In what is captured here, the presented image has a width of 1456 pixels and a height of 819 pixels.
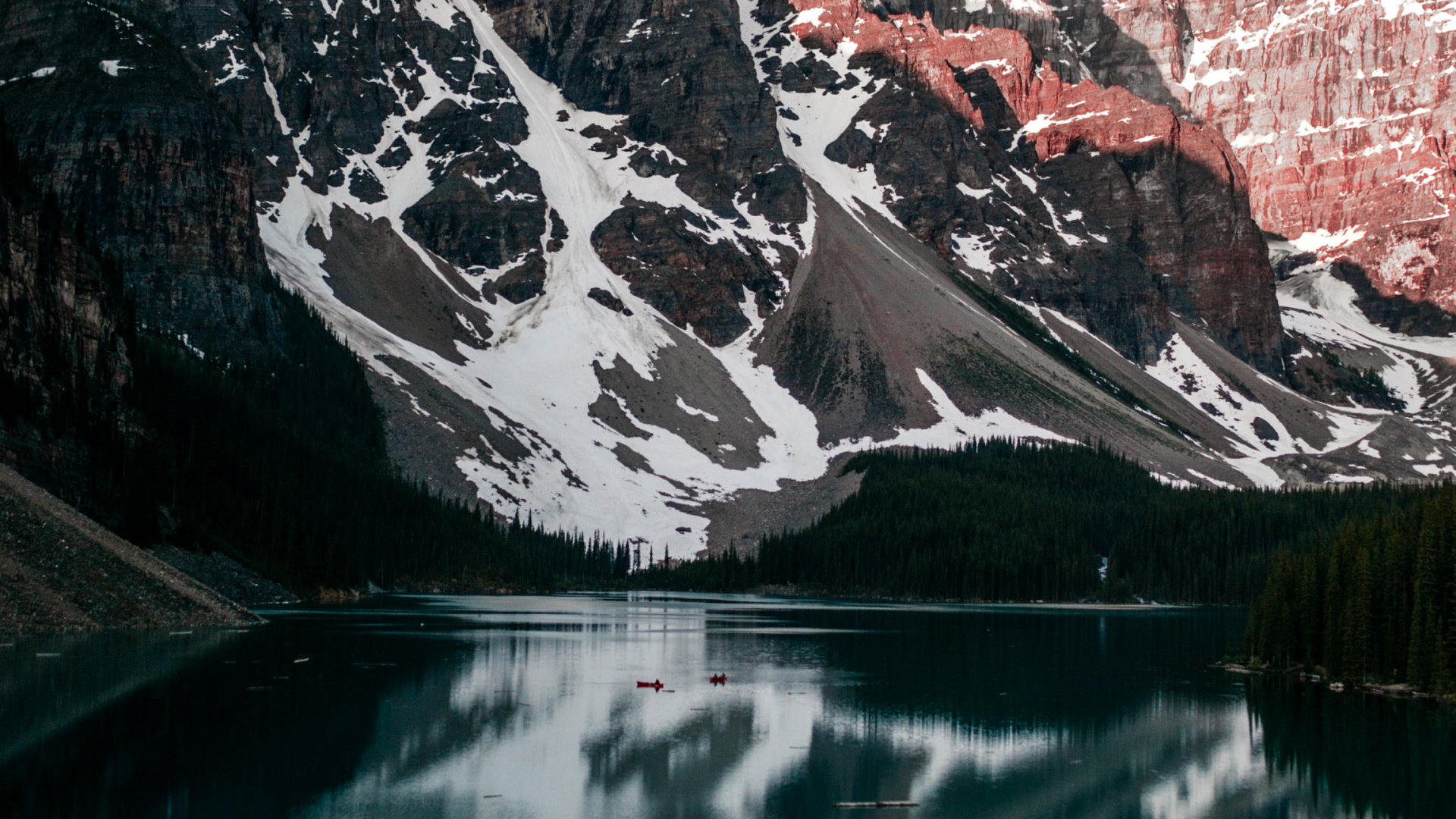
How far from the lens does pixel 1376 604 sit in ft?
220

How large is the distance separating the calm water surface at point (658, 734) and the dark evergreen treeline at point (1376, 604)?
3.24m

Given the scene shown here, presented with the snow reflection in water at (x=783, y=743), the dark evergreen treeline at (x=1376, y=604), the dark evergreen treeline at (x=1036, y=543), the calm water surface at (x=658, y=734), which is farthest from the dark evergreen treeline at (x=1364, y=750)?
the dark evergreen treeline at (x=1036, y=543)

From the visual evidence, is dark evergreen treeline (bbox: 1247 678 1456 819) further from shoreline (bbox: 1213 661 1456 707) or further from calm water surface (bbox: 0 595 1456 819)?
shoreline (bbox: 1213 661 1456 707)

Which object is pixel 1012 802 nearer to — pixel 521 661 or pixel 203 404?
pixel 521 661

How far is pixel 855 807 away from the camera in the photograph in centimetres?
3844

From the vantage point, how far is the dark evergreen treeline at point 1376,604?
204ft

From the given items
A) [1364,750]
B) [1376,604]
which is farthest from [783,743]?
[1376,604]

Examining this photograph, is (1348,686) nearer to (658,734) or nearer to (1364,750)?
(1364,750)

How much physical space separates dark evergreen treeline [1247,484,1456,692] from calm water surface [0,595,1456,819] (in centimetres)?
324

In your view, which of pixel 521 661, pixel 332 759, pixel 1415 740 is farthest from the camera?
pixel 521 661

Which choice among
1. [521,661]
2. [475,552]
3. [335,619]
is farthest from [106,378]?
[475,552]

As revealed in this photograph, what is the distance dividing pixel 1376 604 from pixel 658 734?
36001 millimetres

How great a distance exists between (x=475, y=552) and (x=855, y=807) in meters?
123

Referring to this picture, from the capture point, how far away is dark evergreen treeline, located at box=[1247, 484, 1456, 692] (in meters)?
62.1
